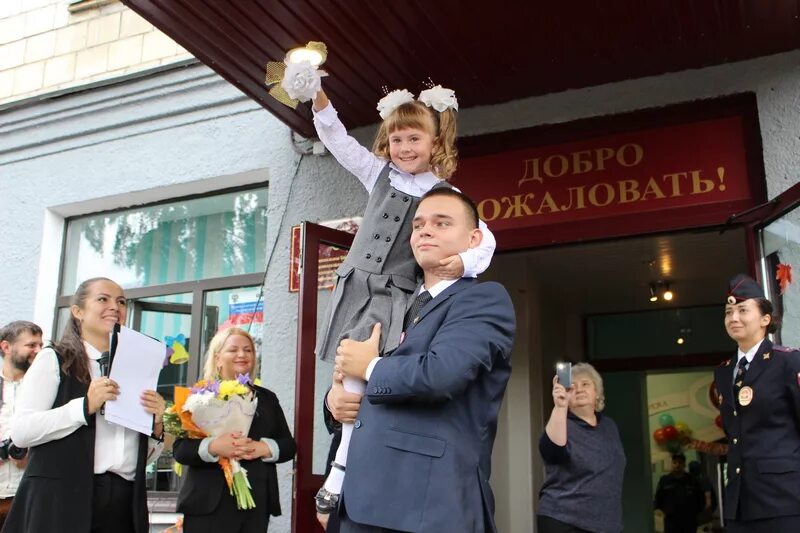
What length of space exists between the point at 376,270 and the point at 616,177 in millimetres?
2500

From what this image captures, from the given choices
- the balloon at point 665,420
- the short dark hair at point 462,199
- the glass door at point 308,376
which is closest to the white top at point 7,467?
the glass door at point 308,376

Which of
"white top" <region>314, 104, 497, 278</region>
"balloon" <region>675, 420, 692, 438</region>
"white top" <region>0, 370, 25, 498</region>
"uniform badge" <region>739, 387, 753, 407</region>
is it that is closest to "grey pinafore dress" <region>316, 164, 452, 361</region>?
"white top" <region>314, 104, 497, 278</region>

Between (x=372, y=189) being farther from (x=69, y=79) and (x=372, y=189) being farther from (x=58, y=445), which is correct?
(x=69, y=79)

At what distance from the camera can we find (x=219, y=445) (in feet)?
13.3

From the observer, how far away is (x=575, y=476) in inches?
183

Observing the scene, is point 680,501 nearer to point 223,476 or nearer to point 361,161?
point 223,476

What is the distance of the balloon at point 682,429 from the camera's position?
36.9 ft

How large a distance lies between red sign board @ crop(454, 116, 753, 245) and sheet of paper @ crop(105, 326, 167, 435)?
242 cm

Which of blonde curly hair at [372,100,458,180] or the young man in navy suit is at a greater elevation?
blonde curly hair at [372,100,458,180]

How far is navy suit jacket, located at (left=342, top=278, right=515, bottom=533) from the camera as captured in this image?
2141 millimetres

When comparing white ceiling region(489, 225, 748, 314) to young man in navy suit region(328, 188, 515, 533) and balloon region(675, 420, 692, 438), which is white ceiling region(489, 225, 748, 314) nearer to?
balloon region(675, 420, 692, 438)

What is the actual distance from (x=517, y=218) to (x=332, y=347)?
8.07 ft

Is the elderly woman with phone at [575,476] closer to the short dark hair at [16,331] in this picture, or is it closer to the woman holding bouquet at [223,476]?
the woman holding bouquet at [223,476]

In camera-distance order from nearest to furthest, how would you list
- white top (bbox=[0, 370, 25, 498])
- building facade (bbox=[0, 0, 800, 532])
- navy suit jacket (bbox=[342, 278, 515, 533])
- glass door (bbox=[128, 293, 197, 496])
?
1. navy suit jacket (bbox=[342, 278, 515, 533])
2. white top (bbox=[0, 370, 25, 498])
3. building facade (bbox=[0, 0, 800, 532])
4. glass door (bbox=[128, 293, 197, 496])
